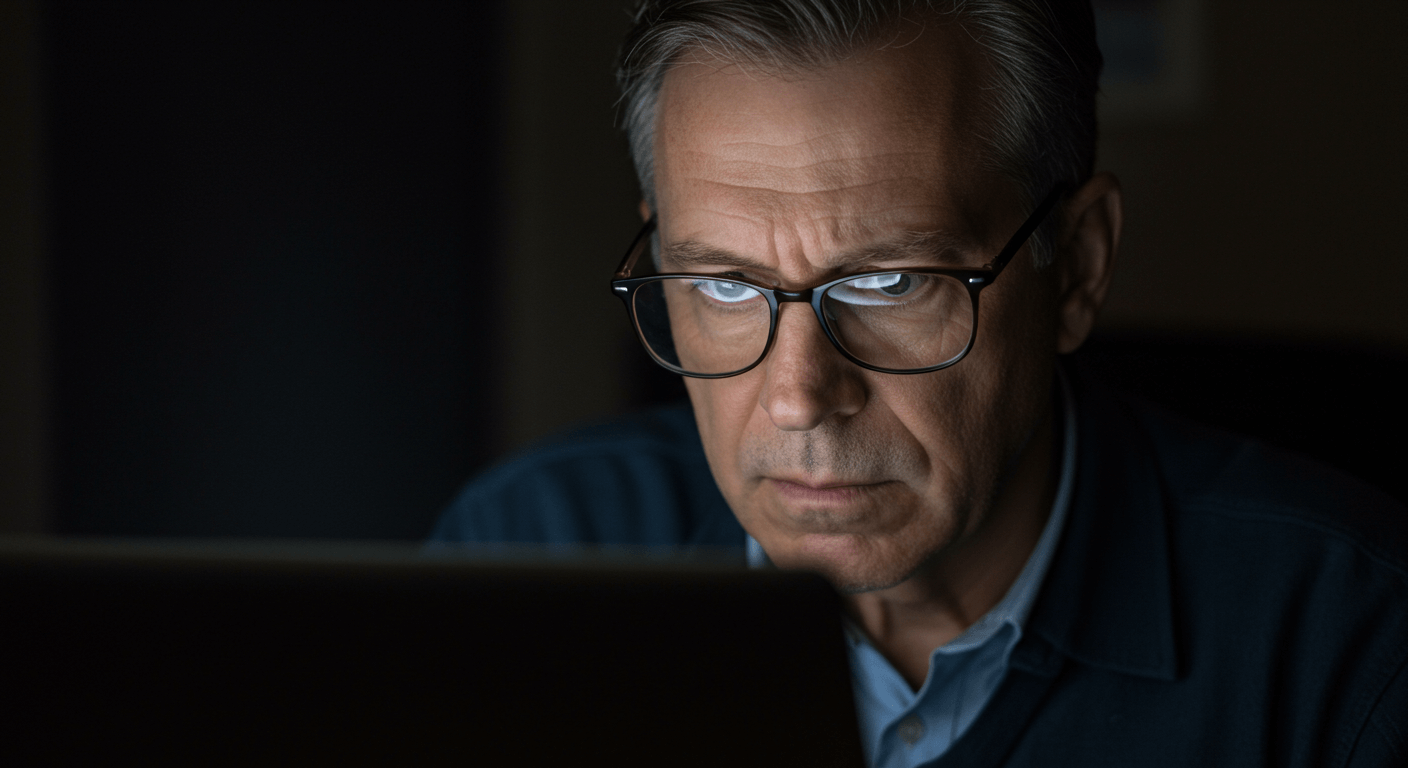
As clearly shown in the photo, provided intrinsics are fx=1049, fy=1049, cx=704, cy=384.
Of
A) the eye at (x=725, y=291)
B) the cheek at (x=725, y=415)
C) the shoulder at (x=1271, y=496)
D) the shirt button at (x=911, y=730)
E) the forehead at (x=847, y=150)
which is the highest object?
the forehead at (x=847, y=150)

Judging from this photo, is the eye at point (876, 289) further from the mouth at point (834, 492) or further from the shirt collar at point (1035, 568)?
the shirt collar at point (1035, 568)

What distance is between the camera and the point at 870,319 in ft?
2.89

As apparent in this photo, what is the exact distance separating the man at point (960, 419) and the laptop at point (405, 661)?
0.49m

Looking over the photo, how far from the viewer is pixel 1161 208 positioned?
3238mm

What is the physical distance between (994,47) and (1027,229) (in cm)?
16

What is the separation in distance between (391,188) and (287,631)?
7.91 ft

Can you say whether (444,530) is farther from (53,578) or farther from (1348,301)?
(1348,301)

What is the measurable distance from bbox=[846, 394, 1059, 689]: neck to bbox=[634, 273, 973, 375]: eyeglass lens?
214 mm

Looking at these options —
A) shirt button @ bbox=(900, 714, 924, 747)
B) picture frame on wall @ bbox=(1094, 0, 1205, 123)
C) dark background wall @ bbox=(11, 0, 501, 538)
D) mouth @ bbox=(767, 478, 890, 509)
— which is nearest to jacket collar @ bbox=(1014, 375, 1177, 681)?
shirt button @ bbox=(900, 714, 924, 747)

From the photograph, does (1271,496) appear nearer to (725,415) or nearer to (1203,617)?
(1203,617)

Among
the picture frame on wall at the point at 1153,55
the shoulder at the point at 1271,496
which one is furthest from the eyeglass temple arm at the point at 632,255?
the picture frame on wall at the point at 1153,55

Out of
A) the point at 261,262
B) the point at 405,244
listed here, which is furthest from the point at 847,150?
the point at 405,244

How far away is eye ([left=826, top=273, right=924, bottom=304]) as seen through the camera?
86 cm

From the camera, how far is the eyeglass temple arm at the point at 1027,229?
0.86 meters
